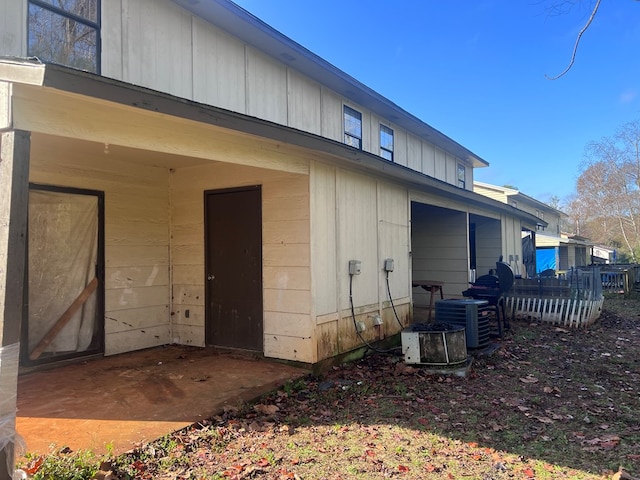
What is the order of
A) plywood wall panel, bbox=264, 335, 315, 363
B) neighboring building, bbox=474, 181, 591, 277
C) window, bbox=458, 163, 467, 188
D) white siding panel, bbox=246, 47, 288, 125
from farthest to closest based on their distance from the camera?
1. neighboring building, bbox=474, 181, 591, 277
2. window, bbox=458, 163, 467, 188
3. white siding panel, bbox=246, 47, 288, 125
4. plywood wall panel, bbox=264, 335, 315, 363

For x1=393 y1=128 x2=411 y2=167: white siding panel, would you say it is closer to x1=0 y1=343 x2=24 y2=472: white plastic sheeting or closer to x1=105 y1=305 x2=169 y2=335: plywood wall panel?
x1=105 y1=305 x2=169 y2=335: plywood wall panel

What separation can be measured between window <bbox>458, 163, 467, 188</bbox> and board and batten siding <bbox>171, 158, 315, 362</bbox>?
13576 millimetres

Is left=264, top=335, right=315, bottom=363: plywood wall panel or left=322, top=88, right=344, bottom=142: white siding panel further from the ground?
left=322, top=88, right=344, bottom=142: white siding panel

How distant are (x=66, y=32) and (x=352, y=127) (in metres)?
6.83

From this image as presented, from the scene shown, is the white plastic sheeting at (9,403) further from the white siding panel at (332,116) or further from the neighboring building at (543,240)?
the neighboring building at (543,240)

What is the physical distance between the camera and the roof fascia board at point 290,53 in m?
7.66

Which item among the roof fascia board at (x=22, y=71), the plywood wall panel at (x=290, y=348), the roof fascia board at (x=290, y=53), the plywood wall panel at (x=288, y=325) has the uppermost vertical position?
the roof fascia board at (x=290, y=53)

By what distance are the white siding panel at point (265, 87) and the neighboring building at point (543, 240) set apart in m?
12.9

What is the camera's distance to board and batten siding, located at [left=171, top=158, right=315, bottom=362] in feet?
18.3

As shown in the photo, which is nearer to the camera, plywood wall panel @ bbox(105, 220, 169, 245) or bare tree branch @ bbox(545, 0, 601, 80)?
bare tree branch @ bbox(545, 0, 601, 80)

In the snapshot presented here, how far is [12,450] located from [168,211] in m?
4.57

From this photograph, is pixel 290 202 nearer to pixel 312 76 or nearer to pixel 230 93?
pixel 230 93

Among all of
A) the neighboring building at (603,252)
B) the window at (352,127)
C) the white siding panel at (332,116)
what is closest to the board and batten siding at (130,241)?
the white siding panel at (332,116)

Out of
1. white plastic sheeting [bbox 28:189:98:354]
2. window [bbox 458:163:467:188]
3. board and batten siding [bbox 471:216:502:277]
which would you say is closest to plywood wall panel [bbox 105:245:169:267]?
white plastic sheeting [bbox 28:189:98:354]
